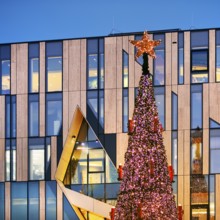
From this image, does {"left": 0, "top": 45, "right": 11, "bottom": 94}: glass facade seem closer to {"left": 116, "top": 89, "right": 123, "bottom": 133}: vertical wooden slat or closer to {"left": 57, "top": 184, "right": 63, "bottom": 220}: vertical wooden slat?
{"left": 116, "top": 89, "right": 123, "bottom": 133}: vertical wooden slat

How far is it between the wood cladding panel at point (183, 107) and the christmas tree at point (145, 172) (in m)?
10.4

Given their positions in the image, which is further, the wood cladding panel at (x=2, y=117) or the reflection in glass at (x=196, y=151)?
the wood cladding panel at (x=2, y=117)

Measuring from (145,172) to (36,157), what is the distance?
13.2 meters

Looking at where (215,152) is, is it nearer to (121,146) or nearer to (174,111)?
(174,111)

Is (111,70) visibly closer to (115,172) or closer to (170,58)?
(170,58)

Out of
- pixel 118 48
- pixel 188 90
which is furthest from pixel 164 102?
pixel 118 48

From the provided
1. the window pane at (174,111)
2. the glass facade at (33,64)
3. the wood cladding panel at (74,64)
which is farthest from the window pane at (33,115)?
the window pane at (174,111)

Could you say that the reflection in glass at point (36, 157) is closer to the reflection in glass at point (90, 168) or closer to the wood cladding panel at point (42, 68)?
the reflection in glass at point (90, 168)

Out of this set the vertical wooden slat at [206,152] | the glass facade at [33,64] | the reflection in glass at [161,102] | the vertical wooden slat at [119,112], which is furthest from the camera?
the glass facade at [33,64]

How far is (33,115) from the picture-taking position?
32.0m

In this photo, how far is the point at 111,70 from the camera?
31281 mm

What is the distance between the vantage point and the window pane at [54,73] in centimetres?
3184

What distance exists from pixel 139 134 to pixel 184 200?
11016 mm

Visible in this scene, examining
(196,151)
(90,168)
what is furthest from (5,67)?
(196,151)
